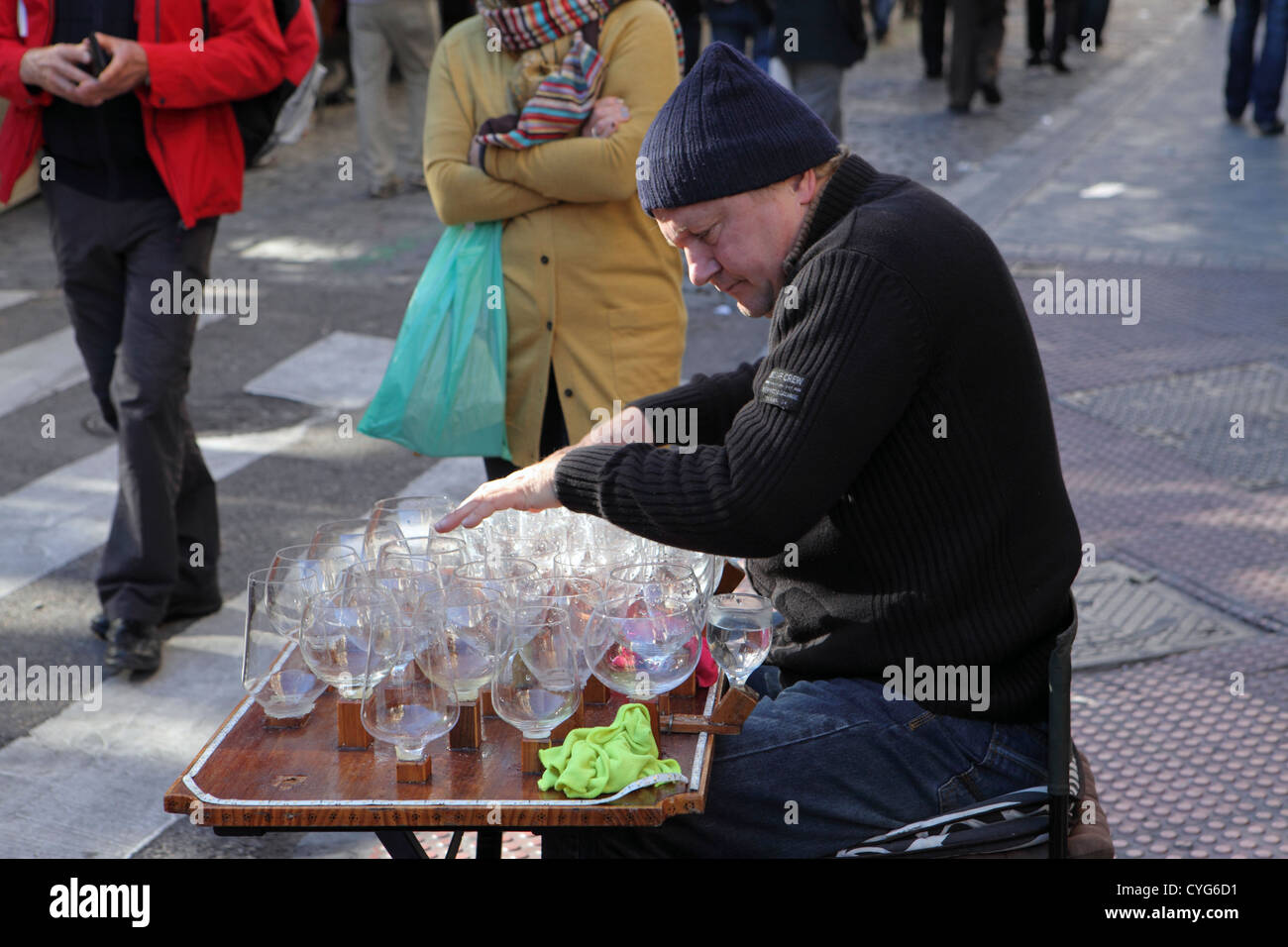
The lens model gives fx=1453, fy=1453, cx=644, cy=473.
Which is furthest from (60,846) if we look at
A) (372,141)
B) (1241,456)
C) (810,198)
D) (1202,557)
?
(372,141)

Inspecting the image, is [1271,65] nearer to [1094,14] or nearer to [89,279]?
[1094,14]

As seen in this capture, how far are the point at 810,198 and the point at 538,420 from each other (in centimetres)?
164

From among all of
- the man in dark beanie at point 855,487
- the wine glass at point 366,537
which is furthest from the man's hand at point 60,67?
the man in dark beanie at point 855,487

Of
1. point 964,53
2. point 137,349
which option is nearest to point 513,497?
point 137,349

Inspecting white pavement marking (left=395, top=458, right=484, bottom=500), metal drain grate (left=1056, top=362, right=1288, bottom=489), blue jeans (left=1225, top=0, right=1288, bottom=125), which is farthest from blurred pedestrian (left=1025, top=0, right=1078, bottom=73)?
white pavement marking (left=395, top=458, right=484, bottom=500)

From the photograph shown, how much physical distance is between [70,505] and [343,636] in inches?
148

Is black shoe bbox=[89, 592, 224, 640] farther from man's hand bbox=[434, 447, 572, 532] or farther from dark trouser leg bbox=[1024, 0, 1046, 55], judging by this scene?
dark trouser leg bbox=[1024, 0, 1046, 55]

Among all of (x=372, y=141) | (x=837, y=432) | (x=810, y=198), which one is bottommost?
(x=372, y=141)

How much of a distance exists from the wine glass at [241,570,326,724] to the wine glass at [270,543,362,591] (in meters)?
0.08

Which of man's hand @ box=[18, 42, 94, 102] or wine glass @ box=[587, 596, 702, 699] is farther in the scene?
man's hand @ box=[18, 42, 94, 102]

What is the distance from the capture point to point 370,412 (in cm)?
385

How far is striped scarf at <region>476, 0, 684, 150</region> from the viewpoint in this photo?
12.6 ft
